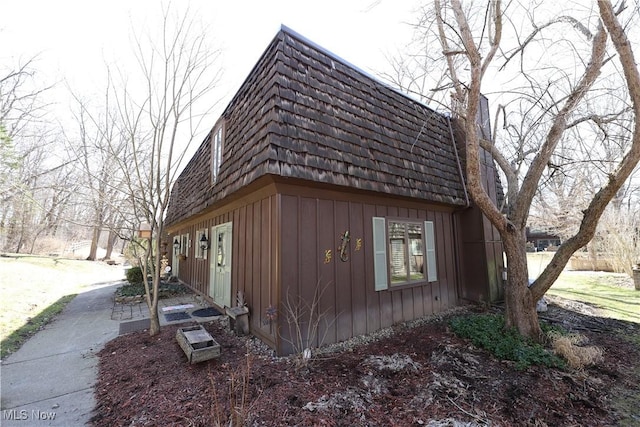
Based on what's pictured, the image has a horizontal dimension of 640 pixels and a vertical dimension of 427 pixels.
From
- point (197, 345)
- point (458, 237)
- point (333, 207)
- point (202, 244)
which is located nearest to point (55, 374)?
point (197, 345)

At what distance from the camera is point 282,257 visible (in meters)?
3.88

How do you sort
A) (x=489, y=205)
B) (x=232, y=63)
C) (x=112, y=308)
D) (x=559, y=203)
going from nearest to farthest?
(x=489, y=205) < (x=232, y=63) < (x=112, y=308) < (x=559, y=203)

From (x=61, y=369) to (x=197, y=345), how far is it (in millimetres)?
1733

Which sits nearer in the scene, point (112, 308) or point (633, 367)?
point (633, 367)

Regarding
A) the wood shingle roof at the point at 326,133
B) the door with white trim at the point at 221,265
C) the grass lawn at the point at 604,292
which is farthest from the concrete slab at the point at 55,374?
the grass lawn at the point at 604,292

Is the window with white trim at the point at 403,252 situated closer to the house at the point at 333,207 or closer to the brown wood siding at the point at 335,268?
the house at the point at 333,207

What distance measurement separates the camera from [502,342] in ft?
13.1

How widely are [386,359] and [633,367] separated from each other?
3.18 meters

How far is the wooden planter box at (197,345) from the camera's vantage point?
335 centimetres

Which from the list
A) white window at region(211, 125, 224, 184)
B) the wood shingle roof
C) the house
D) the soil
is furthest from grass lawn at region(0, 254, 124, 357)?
white window at region(211, 125, 224, 184)

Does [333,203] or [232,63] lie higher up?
[232,63]

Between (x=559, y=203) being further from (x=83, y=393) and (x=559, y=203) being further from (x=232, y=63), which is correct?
(x=83, y=393)

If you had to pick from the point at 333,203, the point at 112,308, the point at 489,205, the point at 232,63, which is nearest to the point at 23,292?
the point at 112,308

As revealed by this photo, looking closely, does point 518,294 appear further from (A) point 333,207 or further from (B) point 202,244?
(B) point 202,244
